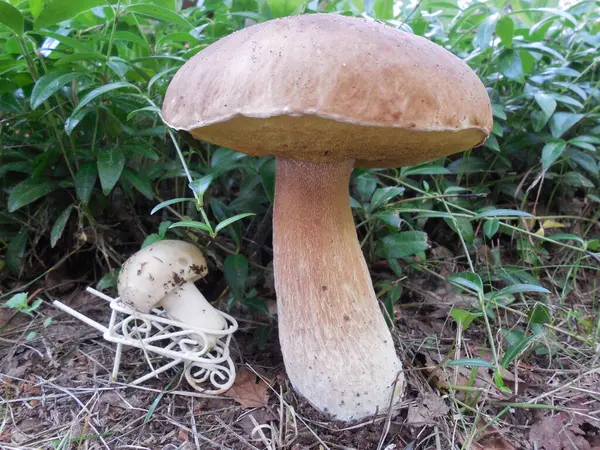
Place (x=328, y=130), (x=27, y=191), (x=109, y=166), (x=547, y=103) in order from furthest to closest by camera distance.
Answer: (x=547, y=103) < (x=27, y=191) < (x=109, y=166) < (x=328, y=130)

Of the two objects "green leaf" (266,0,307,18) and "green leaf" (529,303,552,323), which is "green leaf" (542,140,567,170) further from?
"green leaf" (266,0,307,18)

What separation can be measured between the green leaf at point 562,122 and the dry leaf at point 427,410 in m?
1.20

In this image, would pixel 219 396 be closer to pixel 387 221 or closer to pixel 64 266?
pixel 387 221

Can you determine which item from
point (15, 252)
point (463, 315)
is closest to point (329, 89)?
point (463, 315)

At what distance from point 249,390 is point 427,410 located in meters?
0.58

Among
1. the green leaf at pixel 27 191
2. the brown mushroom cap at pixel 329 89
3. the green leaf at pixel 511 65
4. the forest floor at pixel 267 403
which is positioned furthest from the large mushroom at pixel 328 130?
the green leaf at pixel 27 191

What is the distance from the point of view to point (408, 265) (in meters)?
1.78

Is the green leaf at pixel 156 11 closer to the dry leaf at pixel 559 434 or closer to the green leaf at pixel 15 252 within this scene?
the green leaf at pixel 15 252

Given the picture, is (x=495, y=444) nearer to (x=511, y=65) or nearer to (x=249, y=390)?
(x=249, y=390)

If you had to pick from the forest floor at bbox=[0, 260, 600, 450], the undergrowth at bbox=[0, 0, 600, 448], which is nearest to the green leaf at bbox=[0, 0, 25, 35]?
the undergrowth at bbox=[0, 0, 600, 448]

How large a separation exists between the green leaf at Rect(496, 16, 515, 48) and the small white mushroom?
4.83 ft

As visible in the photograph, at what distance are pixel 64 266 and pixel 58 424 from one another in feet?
2.84

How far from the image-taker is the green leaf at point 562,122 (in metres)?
1.64

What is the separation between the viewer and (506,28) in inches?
61.1
